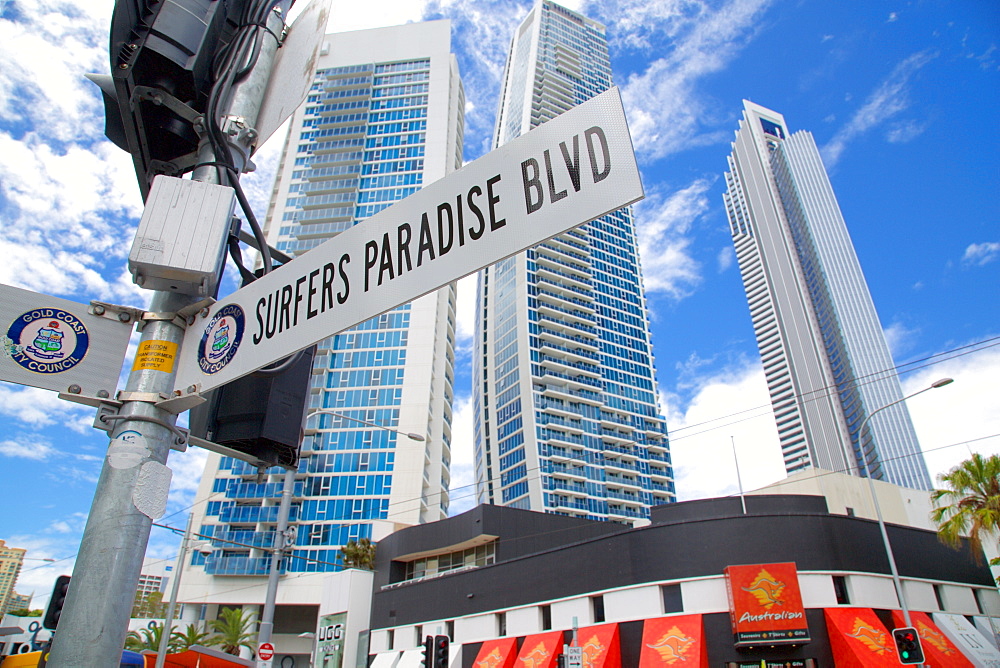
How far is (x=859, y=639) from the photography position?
68.8ft

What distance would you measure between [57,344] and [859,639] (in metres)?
25.8

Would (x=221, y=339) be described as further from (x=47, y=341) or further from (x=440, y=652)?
(x=440, y=652)

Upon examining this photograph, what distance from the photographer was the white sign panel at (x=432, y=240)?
6.81ft

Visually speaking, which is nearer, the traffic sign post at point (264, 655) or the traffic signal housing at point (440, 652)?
the traffic signal housing at point (440, 652)

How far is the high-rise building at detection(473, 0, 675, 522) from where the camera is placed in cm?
8400

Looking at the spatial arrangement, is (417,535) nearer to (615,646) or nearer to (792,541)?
(615,646)

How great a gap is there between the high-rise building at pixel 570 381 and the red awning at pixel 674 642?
56127 mm

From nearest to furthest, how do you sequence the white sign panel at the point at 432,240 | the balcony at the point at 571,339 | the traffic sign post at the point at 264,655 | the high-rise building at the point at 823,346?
the white sign panel at the point at 432,240 → the traffic sign post at the point at 264,655 → the balcony at the point at 571,339 → the high-rise building at the point at 823,346

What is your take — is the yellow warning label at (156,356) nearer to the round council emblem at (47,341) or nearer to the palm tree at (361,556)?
the round council emblem at (47,341)

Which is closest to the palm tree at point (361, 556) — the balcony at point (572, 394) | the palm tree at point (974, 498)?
the palm tree at point (974, 498)

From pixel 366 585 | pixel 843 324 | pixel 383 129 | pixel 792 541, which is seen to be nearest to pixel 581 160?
pixel 792 541

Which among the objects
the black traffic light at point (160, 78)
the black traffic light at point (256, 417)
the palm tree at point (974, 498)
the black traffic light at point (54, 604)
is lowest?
the black traffic light at point (54, 604)

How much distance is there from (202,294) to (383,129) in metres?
84.3

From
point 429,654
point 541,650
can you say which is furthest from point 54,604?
point 541,650
